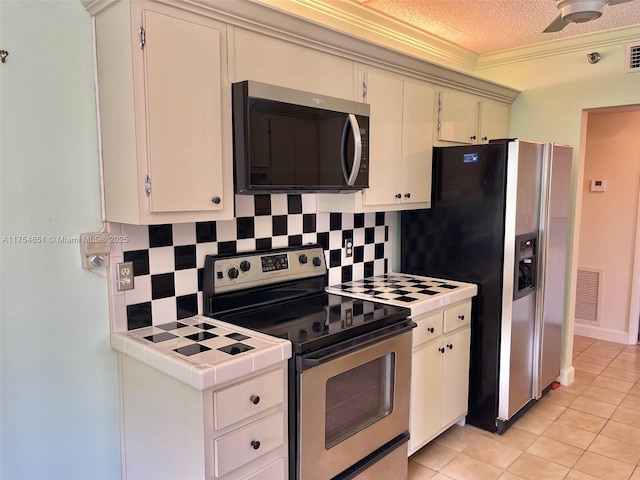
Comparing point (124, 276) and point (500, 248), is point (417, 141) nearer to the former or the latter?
point (500, 248)

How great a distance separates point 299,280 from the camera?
2.46 m

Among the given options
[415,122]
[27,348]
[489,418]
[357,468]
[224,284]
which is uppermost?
[415,122]

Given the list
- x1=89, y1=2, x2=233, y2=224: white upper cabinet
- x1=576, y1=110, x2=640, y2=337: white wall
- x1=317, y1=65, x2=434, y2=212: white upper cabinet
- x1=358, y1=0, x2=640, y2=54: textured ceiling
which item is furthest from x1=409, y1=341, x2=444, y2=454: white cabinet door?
x1=576, y1=110, x2=640, y2=337: white wall

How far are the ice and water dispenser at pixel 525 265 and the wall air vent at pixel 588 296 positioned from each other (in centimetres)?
212

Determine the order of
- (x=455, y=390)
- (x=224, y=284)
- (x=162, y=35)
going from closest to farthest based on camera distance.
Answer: (x=162, y=35), (x=224, y=284), (x=455, y=390)

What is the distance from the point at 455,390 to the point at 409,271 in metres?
0.80

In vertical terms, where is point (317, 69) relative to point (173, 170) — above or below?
above

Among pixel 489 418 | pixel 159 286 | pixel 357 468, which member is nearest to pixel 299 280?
pixel 159 286

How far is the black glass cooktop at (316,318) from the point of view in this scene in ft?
6.09

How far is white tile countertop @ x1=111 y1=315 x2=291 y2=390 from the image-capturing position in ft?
4.99

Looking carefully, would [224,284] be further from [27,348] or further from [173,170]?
[27,348]

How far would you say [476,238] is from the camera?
9.29 feet

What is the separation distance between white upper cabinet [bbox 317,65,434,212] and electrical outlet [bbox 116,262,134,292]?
42.0 inches

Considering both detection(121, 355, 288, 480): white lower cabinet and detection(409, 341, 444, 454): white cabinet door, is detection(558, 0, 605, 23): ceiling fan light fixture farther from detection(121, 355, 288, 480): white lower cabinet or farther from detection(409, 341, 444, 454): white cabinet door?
detection(121, 355, 288, 480): white lower cabinet
